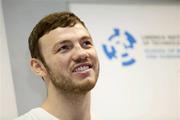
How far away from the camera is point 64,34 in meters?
1.32

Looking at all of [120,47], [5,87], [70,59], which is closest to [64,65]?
[70,59]

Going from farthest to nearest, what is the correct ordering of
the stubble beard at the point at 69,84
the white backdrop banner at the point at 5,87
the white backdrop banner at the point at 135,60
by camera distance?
the white backdrop banner at the point at 135,60 → the white backdrop banner at the point at 5,87 → the stubble beard at the point at 69,84

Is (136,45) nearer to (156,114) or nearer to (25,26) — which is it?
(156,114)

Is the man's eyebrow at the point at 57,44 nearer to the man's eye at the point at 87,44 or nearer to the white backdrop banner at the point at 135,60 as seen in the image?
the man's eye at the point at 87,44

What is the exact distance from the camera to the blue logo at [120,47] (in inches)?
77.6

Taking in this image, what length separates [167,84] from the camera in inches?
80.4

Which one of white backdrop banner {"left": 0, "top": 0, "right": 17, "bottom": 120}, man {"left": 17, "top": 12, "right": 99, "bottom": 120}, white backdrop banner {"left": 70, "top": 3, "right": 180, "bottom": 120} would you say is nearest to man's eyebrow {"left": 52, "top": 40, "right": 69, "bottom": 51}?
man {"left": 17, "top": 12, "right": 99, "bottom": 120}

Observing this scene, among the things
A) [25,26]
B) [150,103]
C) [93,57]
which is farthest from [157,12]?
[93,57]

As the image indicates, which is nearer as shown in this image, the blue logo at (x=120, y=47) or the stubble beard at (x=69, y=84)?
the stubble beard at (x=69, y=84)

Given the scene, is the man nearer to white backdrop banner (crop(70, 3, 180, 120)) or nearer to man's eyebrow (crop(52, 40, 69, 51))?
man's eyebrow (crop(52, 40, 69, 51))

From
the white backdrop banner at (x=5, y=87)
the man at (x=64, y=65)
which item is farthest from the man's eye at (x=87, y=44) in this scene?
the white backdrop banner at (x=5, y=87)

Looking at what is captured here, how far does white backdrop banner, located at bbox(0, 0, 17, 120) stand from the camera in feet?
5.67

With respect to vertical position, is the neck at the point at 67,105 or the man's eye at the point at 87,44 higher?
the man's eye at the point at 87,44

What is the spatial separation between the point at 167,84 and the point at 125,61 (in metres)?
0.27
